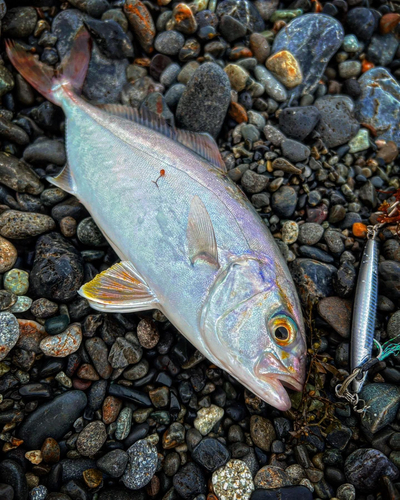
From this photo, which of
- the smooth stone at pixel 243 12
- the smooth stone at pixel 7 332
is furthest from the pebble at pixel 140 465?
the smooth stone at pixel 243 12

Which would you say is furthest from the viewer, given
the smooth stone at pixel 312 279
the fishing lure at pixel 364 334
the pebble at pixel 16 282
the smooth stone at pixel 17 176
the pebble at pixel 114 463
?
the smooth stone at pixel 17 176

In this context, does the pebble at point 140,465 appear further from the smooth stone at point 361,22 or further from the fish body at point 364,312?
the smooth stone at point 361,22

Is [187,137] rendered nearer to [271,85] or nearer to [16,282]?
[271,85]

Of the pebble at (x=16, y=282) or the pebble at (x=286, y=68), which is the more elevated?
the pebble at (x=286, y=68)

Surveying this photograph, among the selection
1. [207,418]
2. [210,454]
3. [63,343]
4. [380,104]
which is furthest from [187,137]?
[210,454]

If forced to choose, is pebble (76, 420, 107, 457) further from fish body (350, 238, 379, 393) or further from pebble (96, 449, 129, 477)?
fish body (350, 238, 379, 393)

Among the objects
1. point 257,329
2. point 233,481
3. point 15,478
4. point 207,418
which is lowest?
point 15,478
